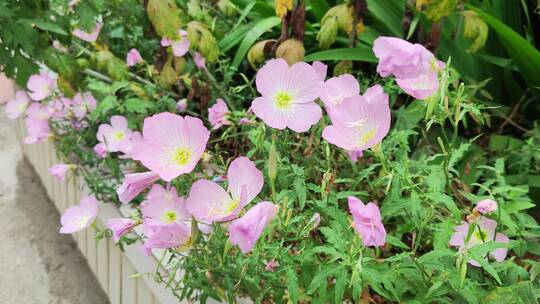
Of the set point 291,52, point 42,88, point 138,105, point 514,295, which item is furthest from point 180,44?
point 514,295

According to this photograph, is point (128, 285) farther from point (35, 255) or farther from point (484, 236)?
point (484, 236)

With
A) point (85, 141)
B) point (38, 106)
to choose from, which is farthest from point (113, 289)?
point (38, 106)

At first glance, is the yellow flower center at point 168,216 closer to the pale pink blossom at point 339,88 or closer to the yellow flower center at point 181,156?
the yellow flower center at point 181,156

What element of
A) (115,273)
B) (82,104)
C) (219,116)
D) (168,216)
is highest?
(168,216)

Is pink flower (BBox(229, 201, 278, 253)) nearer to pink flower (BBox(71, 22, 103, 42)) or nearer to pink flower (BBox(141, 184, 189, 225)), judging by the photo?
pink flower (BBox(141, 184, 189, 225))

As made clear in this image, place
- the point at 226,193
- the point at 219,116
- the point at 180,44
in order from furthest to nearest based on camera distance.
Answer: the point at 180,44 < the point at 219,116 < the point at 226,193

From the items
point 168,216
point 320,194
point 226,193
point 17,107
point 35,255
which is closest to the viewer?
point 226,193

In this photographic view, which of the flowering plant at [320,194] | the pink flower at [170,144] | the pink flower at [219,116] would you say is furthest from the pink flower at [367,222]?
the pink flower at [219,116]
